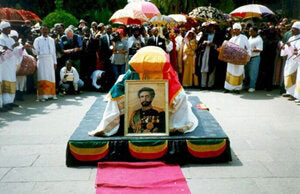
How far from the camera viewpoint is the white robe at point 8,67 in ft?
27.5

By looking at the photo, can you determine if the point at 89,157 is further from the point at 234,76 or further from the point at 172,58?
the point at 172,58

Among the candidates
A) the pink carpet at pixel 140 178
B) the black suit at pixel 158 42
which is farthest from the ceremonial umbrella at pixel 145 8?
the pink carpet at pixel 140 178

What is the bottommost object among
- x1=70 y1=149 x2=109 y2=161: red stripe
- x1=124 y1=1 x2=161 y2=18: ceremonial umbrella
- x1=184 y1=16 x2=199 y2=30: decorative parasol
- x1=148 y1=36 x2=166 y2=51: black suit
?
x1=70 y1=149 x2=109 y2=161: red stripe

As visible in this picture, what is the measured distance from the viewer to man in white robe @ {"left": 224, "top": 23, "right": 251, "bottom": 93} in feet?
33.4

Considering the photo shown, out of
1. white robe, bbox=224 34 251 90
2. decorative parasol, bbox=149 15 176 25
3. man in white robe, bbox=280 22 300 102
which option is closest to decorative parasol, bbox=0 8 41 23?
decorative parasol, bbox=149 15 176 25

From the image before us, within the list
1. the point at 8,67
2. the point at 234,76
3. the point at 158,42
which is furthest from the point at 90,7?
→ the point at 8,67

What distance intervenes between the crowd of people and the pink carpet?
17.9 feet

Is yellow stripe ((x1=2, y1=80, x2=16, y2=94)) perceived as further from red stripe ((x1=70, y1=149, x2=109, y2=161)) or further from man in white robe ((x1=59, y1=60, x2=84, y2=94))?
red stripe ((x1=70, y1=149, x2=109, y2=161))

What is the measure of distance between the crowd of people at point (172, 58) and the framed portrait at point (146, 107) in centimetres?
488

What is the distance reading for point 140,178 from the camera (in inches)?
175

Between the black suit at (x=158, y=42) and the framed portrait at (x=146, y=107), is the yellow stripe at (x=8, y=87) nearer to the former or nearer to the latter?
the black suit at (x=158, y=42)

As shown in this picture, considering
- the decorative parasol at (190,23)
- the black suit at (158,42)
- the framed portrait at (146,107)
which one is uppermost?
the decorative parasol at (190,23)

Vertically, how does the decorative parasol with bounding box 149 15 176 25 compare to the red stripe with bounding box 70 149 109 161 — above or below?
above

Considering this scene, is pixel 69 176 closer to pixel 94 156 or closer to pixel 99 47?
pixel 94 156
